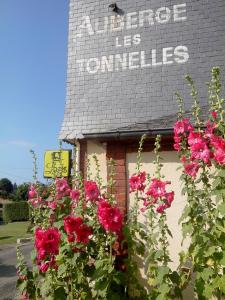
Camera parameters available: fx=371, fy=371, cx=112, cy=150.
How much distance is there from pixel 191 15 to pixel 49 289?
238 inches

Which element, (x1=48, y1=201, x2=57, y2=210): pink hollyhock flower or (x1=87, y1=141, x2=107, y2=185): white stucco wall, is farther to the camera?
(x1=87, y1=141, x2=107, y2=185): white stucco wall

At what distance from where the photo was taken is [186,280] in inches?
173

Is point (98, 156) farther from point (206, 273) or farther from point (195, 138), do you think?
point (206, 273)

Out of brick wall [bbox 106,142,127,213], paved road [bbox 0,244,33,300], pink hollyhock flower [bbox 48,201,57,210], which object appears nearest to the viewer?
pink hollyhock flower [bbox 48,201,57,210]

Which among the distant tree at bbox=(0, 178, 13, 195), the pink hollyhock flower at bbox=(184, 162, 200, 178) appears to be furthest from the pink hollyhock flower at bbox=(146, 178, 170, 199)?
the distant tree at bbox=(0, 178, 13, 195)

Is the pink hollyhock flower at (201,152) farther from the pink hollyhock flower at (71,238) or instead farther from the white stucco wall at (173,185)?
the white stucco wall at (173,185)

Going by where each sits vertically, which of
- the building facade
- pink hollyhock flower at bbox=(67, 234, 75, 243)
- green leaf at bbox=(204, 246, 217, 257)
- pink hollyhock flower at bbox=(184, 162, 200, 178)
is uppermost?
the building facade

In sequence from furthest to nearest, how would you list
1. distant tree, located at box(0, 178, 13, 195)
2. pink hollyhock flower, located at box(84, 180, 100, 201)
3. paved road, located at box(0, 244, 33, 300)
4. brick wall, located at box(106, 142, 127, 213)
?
distant tree, located at box(0, 178, 13, 195) < paved road, located at box(0, 244, 33, 300) < brick wall, located at box(106, 142, 127, 213) < pink hollyhock flower, located at box(84, 180, 100, 201)

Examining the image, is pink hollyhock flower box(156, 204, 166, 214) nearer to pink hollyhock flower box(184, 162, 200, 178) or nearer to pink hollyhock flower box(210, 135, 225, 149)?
pink hollyhock flower box(184, 162, 200, 178)

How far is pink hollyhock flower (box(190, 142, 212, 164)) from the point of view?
341 cm

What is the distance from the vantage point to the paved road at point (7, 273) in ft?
26.8

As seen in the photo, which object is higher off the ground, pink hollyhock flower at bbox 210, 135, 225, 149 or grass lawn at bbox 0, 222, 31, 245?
pink hollyhock flower at bbox 210, 135, 225, 149

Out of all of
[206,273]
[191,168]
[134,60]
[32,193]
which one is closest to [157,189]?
[191,168]

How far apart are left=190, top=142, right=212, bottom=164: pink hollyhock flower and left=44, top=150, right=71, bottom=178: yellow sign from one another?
204 cm
